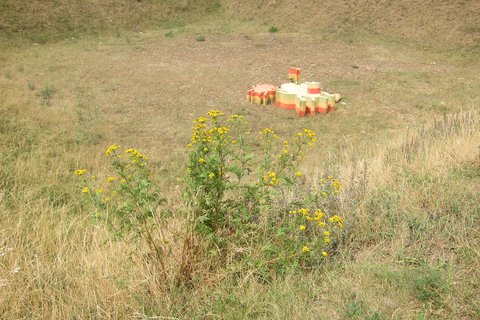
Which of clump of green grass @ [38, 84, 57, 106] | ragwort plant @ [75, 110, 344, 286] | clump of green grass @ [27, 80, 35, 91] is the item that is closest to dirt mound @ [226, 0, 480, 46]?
clump of green grass @ [38, 84, 57, 106]

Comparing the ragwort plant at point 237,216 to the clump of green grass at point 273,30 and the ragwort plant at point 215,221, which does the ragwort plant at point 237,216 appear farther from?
the clump of green grass at point 273,30

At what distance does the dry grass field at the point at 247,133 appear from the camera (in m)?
2.11

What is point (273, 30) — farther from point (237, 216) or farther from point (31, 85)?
point (237, 216)

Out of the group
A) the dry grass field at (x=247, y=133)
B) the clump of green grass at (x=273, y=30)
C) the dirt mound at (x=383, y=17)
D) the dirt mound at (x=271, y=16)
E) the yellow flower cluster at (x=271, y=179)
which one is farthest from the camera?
the clump of green grass at (x=273, y=30)

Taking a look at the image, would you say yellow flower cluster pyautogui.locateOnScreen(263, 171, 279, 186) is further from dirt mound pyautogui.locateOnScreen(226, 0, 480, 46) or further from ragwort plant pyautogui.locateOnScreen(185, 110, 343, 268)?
dirt mound pyautogui.locateOnScreen(226, 0, 480, 46)

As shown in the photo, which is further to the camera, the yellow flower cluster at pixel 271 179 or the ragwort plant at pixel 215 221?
the yellow flower cluster at pixel 271 179

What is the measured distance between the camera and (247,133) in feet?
10.0

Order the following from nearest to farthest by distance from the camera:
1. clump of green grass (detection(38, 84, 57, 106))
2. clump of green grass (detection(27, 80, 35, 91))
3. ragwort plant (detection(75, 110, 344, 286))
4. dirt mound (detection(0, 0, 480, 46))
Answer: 1. ragwort plant (detection(75, 110, 344, 286))
2. clump of green grass (detection(38, 84, 57, 106))
3. clump of green grass (detection(27, 80, 35, 91))
4. dirt mound (detection(0, 0, 480, 46))

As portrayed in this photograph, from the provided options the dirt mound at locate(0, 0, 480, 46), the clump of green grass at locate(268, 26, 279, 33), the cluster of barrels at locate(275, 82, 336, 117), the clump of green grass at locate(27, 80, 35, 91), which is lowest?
the cluster of barrels at locate(275, 82, 336, 117)

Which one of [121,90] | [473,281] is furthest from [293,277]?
[121,90]

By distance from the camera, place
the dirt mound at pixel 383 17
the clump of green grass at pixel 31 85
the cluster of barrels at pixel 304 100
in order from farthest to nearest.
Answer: the dirt mound at pixel 383 17, the clump of green grass at pixel 31 85, the cluster of barrels at pixel 304 100

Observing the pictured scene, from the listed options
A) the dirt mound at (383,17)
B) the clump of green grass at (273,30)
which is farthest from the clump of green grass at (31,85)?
the dirt mound at (383,17)

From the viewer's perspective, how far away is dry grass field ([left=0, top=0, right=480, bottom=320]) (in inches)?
83.2

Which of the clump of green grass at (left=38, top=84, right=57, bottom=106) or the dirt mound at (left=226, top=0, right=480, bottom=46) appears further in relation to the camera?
the dirt mound at (left=226, top=0, right=480, bottom=46)
